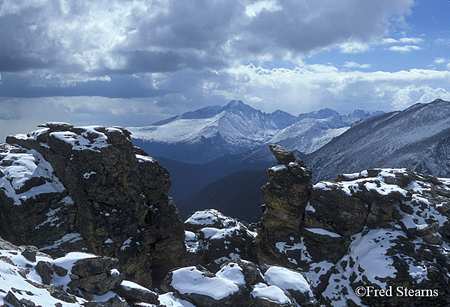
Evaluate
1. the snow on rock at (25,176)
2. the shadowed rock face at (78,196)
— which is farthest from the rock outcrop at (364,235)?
the snow on rock at (25,176)

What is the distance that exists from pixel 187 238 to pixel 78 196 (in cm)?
3583

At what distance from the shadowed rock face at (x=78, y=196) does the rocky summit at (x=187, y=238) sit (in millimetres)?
179

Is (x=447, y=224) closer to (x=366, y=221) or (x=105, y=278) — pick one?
(x=366, y=221)

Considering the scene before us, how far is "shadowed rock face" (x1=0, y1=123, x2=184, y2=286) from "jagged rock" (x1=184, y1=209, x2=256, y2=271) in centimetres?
1775

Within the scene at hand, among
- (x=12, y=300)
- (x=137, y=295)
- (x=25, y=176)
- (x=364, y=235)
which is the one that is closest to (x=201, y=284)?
(x=137, y=295)

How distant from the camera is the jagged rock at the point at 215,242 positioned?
258 feet

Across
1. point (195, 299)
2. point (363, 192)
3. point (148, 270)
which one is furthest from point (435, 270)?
point (148, 270)

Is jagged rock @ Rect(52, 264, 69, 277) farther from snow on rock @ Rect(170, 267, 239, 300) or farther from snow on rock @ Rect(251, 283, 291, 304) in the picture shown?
snow on rock @ Rect(251, 283, 291, 304)

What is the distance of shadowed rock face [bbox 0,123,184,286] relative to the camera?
48.6 metres

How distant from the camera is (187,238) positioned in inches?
3201

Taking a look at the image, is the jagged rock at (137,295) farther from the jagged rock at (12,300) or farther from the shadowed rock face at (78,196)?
the shadowed rock face at (78,196)

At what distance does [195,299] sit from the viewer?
3231 cm

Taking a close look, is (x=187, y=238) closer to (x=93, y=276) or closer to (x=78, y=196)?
(x=78, y=196)

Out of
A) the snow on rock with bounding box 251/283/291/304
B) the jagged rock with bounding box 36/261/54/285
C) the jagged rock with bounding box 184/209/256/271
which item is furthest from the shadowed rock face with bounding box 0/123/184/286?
the snow on rock with bounding box 251/283/291/304
